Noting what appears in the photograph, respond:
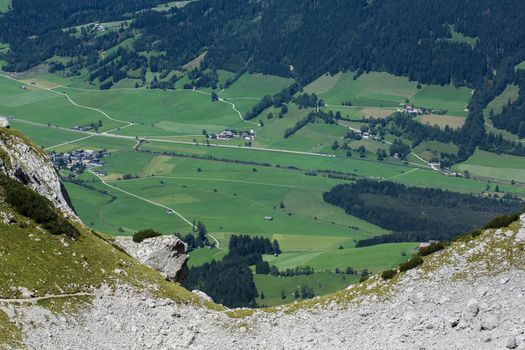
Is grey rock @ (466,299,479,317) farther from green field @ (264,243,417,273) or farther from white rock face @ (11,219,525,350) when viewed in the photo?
green field @ (264,243,417,273)

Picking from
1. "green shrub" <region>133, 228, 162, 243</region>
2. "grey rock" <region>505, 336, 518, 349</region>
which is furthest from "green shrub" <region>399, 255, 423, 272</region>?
"green shrub" <region>133, 228, 162, 243</region>

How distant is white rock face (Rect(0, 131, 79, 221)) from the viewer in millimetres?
73938

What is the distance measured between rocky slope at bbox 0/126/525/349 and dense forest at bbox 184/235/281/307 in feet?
242

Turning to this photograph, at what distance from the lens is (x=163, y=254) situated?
79250 mm

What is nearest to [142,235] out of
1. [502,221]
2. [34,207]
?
[34,207]

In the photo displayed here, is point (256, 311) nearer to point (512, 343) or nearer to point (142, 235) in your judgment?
point (512, 343)

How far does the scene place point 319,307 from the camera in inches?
2489

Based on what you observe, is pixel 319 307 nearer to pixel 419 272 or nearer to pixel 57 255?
pixel 419 272

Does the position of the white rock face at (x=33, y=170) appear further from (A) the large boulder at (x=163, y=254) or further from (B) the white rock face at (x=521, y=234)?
(B) the white rock face at (x=521, y=234)

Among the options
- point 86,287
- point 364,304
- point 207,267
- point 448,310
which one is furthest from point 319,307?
point 207,267

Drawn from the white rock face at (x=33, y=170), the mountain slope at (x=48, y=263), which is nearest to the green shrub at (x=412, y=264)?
the mountain slope at (x=48, y=263)

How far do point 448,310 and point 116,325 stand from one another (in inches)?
761

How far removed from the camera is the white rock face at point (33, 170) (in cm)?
7394

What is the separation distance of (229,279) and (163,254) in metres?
86.1
